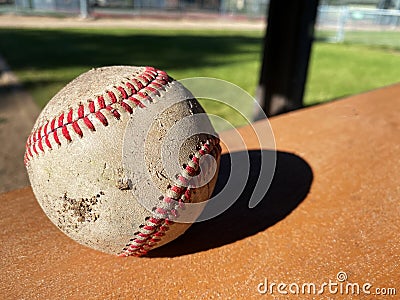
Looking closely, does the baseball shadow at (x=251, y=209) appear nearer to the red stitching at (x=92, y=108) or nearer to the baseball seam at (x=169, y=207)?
the baseball seam at (x=169, y=207)

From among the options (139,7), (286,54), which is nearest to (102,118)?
(286,54)

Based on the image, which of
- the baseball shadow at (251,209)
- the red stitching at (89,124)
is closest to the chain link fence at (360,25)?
the baseball shadow at (251,209)

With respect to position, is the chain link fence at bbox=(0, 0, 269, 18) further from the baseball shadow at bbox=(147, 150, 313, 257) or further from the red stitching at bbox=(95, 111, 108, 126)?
the red stitching at bbox=(95, 111, 108, 126)

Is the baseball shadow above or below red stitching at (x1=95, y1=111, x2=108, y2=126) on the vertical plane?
below

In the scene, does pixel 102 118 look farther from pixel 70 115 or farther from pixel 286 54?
pixel 286 54

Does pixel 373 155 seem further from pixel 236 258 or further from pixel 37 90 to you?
pixel 37 90

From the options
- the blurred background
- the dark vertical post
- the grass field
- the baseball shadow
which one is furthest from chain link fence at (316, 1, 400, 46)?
the baseball shadow

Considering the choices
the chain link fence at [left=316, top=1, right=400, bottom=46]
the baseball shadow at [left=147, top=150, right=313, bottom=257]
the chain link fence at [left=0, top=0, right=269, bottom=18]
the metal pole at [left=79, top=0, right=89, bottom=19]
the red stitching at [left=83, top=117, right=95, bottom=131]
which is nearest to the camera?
the red stitching at [left=83, top=117, right=95, bottom=131]
